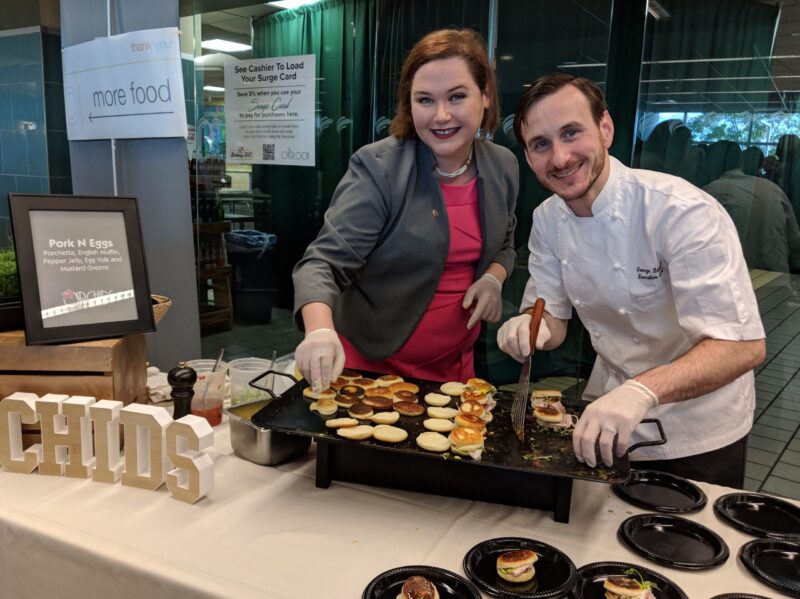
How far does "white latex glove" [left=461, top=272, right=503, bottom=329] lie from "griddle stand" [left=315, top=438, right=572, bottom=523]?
2.46 ft

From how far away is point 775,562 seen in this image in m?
1.13

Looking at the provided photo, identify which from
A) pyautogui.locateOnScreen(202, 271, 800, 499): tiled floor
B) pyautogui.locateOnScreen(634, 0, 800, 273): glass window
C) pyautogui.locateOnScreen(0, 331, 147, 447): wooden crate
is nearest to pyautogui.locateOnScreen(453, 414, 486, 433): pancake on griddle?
pyautogui.locateOnScreen(0, 331, 147, 447): wooden crate

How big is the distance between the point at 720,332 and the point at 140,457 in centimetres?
131

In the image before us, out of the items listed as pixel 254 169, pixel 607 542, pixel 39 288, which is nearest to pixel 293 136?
pixel 254 169

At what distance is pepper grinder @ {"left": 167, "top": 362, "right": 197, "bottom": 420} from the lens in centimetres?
158

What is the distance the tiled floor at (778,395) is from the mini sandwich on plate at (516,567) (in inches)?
106

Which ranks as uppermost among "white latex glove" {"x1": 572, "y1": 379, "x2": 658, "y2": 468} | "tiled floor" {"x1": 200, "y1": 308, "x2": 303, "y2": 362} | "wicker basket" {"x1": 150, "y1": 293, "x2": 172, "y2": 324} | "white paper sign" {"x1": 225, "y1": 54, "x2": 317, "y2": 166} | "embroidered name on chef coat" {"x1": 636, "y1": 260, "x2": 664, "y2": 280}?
"white paper sign" {"x1": 225, "y1": 54, "x2": 317, "y2": 166}

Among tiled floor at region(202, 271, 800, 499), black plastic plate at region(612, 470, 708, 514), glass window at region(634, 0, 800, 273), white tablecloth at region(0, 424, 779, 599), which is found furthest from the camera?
tiled floor at region(202, 271, 800, 499)

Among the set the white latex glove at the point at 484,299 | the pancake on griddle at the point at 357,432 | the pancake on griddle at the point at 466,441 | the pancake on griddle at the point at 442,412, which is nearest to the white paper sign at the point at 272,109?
the white latex glove at the point at 484,299

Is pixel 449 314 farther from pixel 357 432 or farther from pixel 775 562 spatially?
pixel 775 562

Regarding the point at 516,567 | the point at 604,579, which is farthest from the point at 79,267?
the point at 604,579

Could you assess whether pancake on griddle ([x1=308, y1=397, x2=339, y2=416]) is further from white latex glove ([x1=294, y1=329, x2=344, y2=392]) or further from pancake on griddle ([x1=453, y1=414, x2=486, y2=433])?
pancake on griddle ([x1=453, y1=414, x2=486, y2=433])

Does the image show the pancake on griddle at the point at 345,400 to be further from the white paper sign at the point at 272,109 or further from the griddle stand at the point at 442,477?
the white paper sign at the point at 272,109

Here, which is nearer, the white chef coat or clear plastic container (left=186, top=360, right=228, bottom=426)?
the white chef coat
